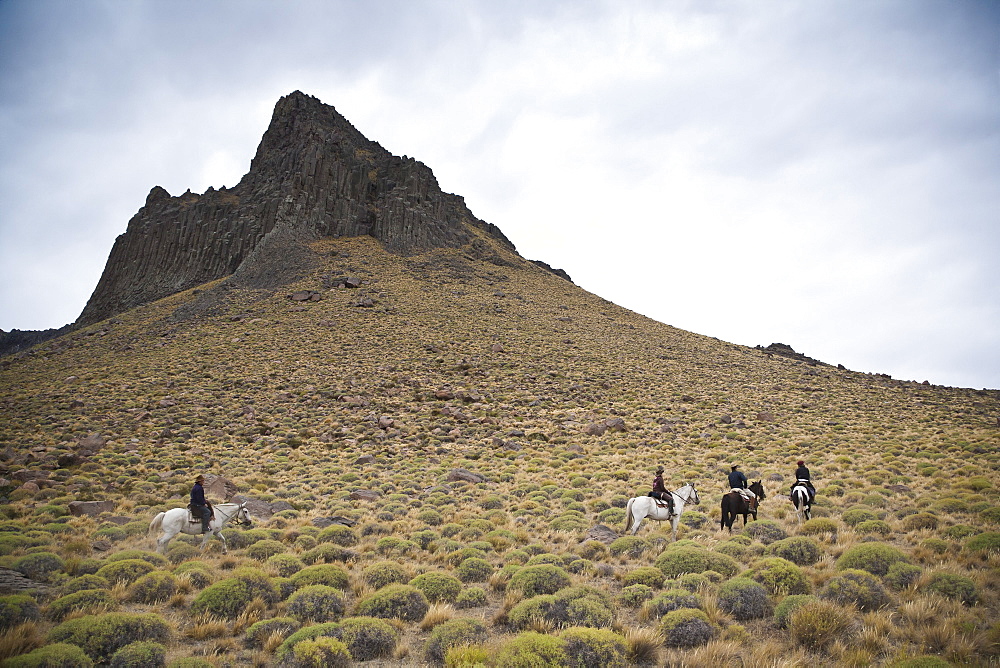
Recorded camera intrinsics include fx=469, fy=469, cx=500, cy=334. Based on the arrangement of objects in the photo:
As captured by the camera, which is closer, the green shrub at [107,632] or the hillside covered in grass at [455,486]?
the green shrub at [107,632]

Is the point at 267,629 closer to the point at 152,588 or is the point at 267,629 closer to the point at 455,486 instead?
the point at 152,588

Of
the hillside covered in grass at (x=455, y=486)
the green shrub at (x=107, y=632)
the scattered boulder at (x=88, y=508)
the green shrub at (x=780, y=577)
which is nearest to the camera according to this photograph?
the green shrub at (x=107, y=632)

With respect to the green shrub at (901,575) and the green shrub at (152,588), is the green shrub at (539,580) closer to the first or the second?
the green shrub at (901,575)

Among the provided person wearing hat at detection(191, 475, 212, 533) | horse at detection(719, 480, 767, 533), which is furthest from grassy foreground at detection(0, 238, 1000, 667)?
horse at detection(719, 480, 767, 533)

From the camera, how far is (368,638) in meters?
7.02

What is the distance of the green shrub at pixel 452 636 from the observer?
271 inches

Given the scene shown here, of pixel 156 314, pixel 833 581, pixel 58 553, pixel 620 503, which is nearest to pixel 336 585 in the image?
pixel 58 553

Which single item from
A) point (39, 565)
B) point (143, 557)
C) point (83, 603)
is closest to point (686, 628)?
point (83, 603)

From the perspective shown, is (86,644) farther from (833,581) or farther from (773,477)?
(773,477)

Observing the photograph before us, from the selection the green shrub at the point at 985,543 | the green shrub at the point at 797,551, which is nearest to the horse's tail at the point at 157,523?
the green shrub at the point at 797,551

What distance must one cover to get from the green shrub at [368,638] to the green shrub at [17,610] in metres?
4.82

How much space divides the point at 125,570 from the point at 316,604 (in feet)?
14.6

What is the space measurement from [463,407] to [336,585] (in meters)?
23.3

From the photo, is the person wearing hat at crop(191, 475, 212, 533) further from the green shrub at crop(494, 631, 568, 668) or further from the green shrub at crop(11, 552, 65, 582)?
the green shrub at crop(494, 631, 568, 668)
